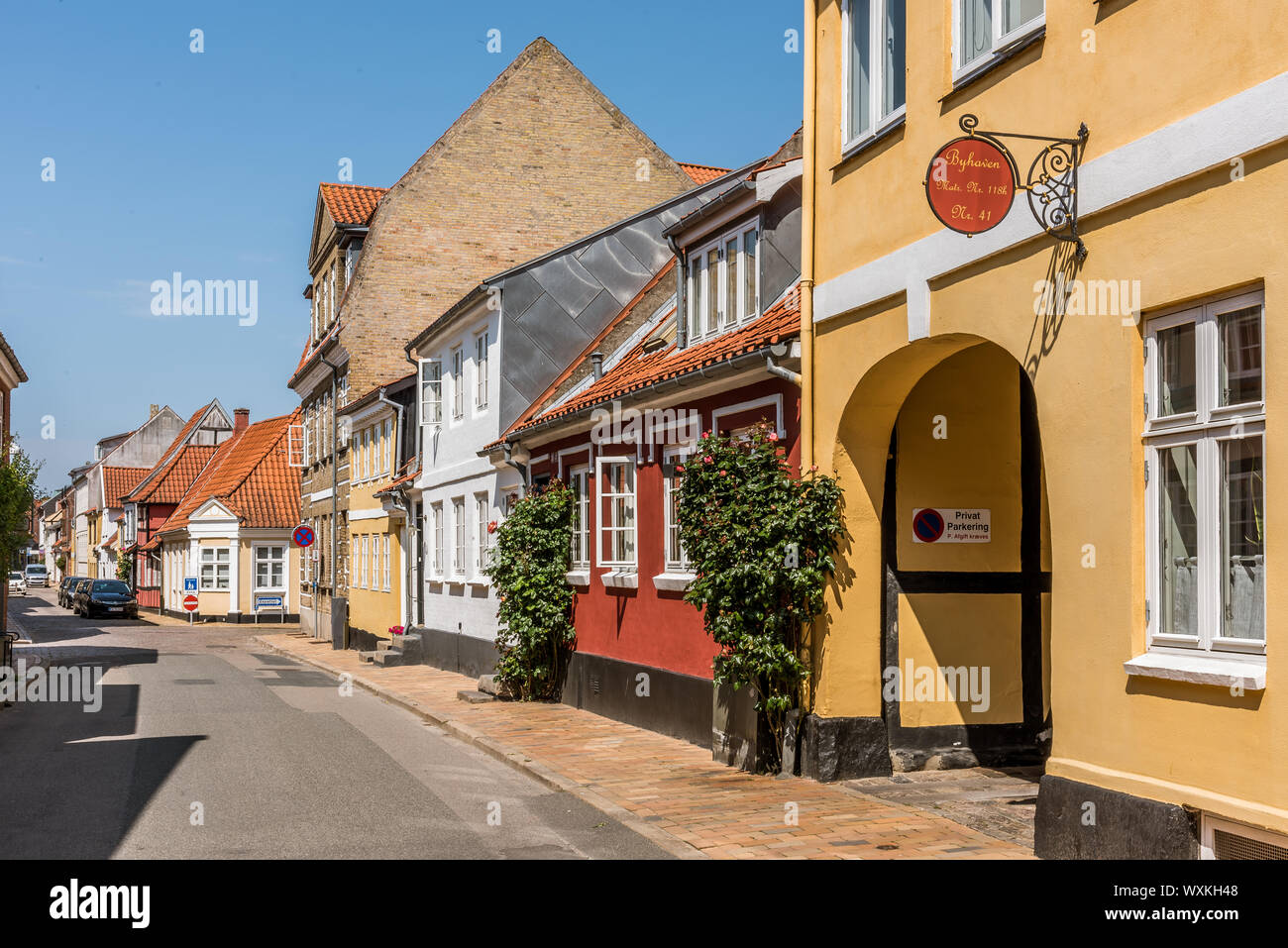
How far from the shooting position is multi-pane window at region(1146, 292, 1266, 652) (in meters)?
6.54

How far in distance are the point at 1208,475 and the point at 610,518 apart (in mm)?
10213

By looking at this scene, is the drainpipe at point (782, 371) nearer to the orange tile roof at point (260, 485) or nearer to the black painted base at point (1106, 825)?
the black painted base at point (1106, 825)

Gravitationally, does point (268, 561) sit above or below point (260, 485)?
Answer: below

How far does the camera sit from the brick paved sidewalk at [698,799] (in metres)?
8.39

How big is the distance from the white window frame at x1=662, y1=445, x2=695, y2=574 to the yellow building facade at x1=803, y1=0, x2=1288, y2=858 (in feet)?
10.3

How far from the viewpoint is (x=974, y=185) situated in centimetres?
817

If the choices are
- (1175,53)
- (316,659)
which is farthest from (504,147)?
(1175,53)

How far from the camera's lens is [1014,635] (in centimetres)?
1167

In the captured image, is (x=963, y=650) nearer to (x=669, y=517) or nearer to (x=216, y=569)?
(x=669, y=517)

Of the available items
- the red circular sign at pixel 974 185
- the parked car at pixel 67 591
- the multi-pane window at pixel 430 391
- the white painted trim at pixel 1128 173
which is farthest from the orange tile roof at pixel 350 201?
the parked car at pixel 67 591

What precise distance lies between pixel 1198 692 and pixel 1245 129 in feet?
8.79

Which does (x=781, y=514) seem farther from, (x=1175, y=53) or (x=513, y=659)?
(x=513, y=659)

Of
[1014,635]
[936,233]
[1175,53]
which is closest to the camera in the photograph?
[1175,53]

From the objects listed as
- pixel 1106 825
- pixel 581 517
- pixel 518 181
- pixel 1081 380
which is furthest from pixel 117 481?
pixel 1106 825
